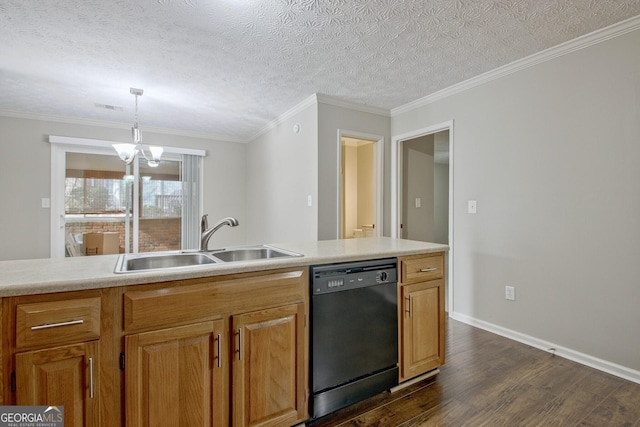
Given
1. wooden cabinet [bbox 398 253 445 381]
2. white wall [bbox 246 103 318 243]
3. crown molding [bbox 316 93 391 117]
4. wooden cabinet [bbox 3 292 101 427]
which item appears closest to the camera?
wooden cabinet [bbox 3 292 101 427]

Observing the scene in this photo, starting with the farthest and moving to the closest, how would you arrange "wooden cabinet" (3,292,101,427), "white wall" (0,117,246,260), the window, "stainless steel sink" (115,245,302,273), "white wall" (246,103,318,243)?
1. the window
2. "white wall" (0,117,246,260)
3. "white wall" (246,103,318,243)
4. "stainless steel sink" (115,245,302,273)
5. "wooden cabinet" (3,292,101,427)

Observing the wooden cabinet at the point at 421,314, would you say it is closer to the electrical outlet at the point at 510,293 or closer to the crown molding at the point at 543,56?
the electrical outlet at the point at 510,293

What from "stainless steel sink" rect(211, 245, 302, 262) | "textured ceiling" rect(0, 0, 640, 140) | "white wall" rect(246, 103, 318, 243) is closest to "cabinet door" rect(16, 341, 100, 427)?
"stainless steel sink" rect(211, 245, 302, 262)

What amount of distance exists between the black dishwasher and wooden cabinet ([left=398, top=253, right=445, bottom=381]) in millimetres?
63

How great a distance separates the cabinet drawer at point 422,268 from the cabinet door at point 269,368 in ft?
2.39

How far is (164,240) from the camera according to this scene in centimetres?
515

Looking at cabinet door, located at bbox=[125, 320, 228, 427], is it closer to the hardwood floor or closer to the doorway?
the hardwood floor

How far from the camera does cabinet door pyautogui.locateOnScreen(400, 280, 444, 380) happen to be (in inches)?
76.0

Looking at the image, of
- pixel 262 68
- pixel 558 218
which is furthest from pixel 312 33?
pixel 558 218

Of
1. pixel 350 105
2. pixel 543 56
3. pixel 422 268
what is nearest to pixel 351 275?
pixel 422 268

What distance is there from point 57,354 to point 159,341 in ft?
1.07

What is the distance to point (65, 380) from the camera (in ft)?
3.70

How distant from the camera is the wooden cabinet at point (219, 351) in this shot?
124 cm

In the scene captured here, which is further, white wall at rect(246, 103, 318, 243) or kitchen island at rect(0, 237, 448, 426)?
white wall at rect(246, 103, 318, 243)
